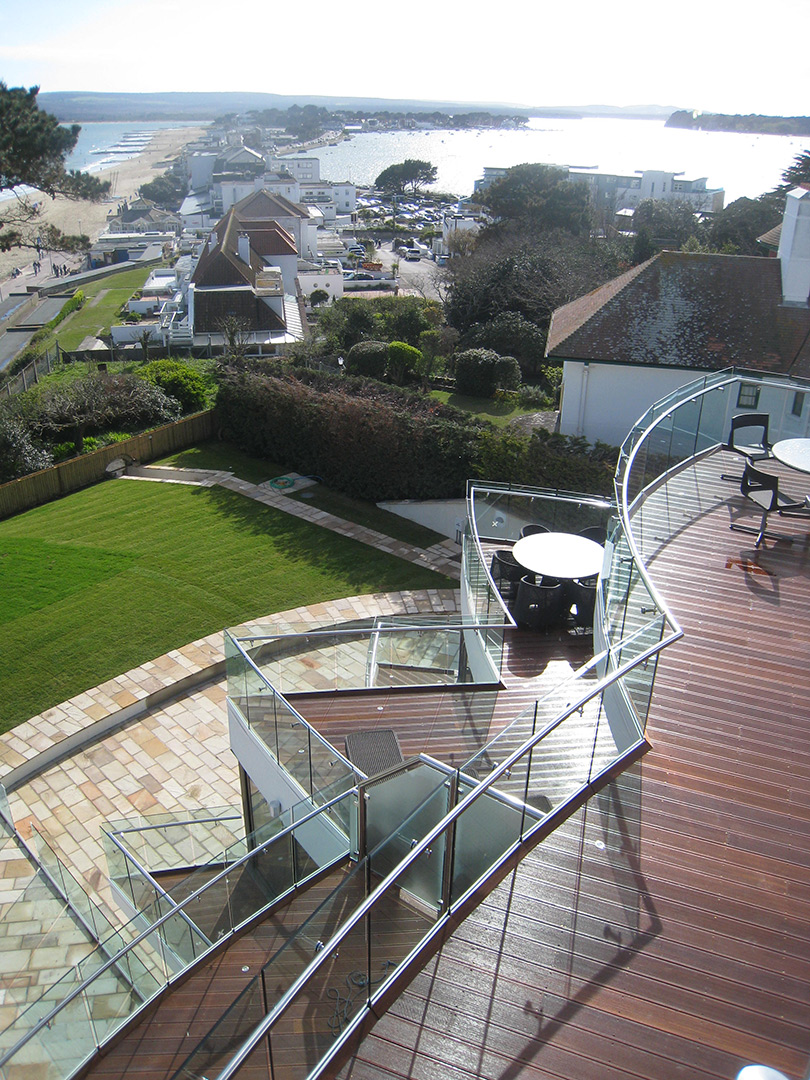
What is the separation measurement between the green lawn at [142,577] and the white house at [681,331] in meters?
6.18

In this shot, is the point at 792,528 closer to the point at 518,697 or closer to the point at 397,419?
the point at 518,697

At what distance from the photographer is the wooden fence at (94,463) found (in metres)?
21.4

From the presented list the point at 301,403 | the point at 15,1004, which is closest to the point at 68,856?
the point at 15,1004

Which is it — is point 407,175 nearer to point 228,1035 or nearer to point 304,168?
point 304,168

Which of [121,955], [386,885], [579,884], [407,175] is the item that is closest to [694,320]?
[579,884]

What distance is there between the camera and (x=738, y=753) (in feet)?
21.2

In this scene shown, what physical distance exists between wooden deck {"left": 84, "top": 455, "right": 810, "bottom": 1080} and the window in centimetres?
520

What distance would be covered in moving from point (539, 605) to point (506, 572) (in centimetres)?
119

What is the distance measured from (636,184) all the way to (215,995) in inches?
4251

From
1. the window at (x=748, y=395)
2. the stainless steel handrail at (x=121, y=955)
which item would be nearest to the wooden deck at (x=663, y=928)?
the stainless steel handrail at (x=121, y=955)

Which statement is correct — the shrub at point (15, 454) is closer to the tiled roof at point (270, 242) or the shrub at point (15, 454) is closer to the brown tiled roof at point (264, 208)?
the tiled roof at point (270, 242)

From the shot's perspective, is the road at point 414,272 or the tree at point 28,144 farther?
the road at point 414,272

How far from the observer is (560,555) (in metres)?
11.8

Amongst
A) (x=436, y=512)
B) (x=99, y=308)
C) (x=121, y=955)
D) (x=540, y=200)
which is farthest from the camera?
(x=99, y=308)
